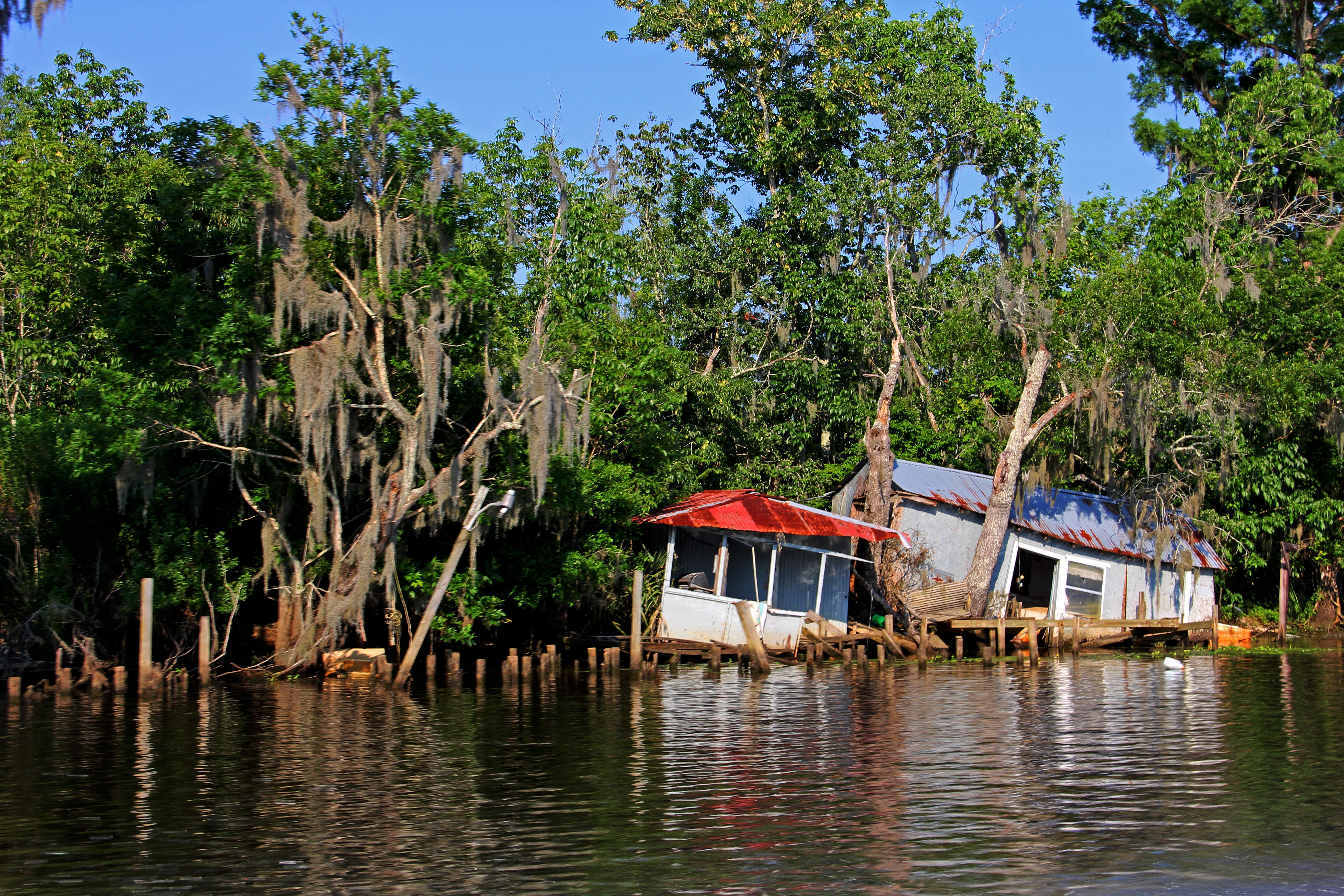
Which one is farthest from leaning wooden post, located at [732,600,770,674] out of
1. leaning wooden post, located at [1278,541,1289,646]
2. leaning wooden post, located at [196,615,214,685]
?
leaning wooden post, located at [1278,541,1289,646]

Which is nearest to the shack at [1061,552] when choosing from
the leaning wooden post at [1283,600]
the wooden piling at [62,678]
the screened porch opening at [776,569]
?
the leaning wooden post at [1283,600]

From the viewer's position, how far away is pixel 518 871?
10531 millimetres

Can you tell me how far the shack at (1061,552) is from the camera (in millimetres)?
30875

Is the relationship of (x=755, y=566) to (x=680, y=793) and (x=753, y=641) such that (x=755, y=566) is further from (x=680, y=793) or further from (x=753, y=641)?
(x=680, y=793)

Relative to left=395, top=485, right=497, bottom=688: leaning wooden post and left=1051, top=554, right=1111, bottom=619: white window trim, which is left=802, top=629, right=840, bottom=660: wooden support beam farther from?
left=395, top=485, right=497, bottom=688: leaning wooden post

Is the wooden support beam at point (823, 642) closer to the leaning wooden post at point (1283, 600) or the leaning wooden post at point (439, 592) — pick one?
the leaning wooden post at point (439, 592)

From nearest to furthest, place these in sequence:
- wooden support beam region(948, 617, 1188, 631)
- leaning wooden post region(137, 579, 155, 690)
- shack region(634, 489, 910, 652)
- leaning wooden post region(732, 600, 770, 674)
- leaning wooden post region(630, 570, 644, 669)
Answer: leaning wooden post region(137, 579, 155, 690) < leaning wooden post region(732, 600, 770, 674) < leaning wooden post region(630, 570, 644, 669) < shack region(634, 489, 910, 652) < wooden support beam region(948, 617, 1188, 631)

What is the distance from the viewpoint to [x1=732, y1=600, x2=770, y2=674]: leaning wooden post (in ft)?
80.7

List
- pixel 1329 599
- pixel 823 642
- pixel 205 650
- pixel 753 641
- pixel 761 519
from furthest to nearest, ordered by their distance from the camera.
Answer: pixel 1329 599, pixel 823 642, pixel 761 519, pixel 753 641, pixel 205 650

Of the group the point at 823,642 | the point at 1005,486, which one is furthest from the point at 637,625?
the point at 1005,486

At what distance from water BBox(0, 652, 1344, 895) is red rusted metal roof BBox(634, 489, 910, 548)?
5.12 m

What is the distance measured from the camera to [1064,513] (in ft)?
105

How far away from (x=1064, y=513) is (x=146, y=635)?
22.7 meters

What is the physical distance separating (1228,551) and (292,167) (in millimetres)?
27468
